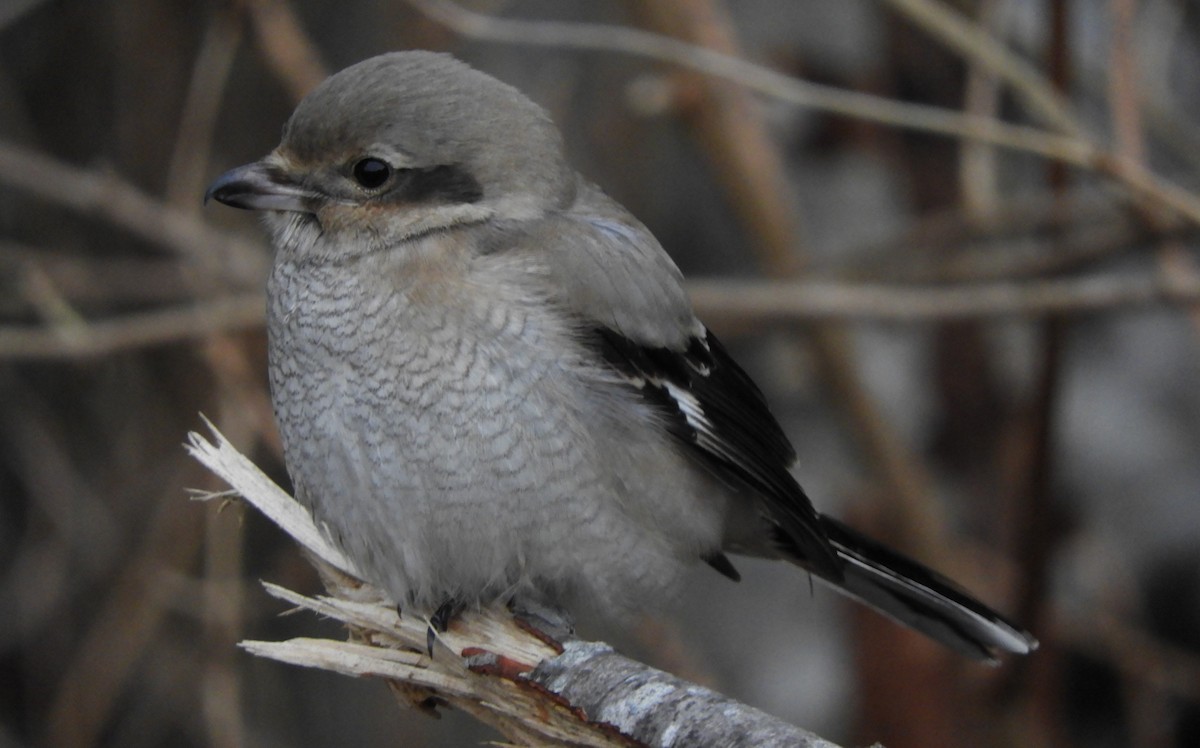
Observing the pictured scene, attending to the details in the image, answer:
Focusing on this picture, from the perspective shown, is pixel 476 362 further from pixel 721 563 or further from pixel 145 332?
pixel 145 332

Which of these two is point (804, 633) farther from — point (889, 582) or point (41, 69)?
point (41, 69)

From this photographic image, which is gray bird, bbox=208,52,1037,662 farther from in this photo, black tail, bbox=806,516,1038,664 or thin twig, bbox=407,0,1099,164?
thin twig, bbox=407,0,1099,164

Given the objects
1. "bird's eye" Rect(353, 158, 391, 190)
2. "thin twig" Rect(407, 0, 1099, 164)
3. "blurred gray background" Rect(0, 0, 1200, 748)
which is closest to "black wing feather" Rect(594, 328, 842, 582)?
"bird's eye" Rect(353, 158, 391, 190)

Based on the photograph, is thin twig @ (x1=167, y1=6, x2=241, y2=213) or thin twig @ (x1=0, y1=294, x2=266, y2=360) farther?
thin twig @ (x1=167, y1=6, x2=241, y2=213)

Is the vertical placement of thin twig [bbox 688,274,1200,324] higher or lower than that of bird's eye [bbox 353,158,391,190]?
higher

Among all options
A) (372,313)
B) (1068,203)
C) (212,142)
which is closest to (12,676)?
(212,142)

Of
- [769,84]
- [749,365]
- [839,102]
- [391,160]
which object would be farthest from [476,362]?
[749,365]

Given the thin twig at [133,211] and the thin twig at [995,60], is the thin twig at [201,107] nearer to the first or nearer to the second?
the thin twig at [133,211]
